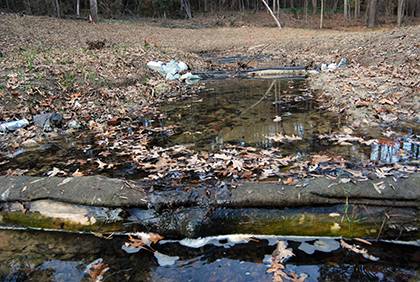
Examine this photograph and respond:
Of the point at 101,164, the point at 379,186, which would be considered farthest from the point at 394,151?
the point at 101,164

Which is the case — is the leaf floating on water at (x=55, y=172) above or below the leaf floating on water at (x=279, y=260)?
above

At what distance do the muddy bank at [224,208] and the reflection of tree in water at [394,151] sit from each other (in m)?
1.29

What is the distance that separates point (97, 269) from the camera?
2.88m

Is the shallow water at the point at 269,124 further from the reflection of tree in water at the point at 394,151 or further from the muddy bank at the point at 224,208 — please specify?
the muddy bank at the point at 224,208

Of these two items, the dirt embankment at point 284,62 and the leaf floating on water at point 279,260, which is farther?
the dirt embankment at point 284,62

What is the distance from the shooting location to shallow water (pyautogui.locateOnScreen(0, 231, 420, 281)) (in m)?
2.76

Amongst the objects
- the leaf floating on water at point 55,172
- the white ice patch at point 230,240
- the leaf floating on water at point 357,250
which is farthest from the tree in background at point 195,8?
the leaf floating on water at point 357,250

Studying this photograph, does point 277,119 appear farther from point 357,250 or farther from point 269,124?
point 357,250

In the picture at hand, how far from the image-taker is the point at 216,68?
47.4 ft

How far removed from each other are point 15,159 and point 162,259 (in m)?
3.42

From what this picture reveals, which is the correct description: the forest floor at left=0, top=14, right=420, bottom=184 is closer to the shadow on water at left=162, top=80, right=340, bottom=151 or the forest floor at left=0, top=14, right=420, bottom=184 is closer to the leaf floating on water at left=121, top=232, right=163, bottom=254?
the shadow on water at left=162, top=80, right=340, bottom=151

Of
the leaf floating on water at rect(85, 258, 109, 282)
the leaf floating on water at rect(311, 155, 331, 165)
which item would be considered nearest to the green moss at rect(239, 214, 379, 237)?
the leaf floating on water at rect(85, 258, 109, 282)

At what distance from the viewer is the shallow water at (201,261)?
276 centimetres

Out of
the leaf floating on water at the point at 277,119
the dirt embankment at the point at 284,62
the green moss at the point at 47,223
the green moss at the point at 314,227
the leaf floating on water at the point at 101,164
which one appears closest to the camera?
the green moss at the point at 314,227
